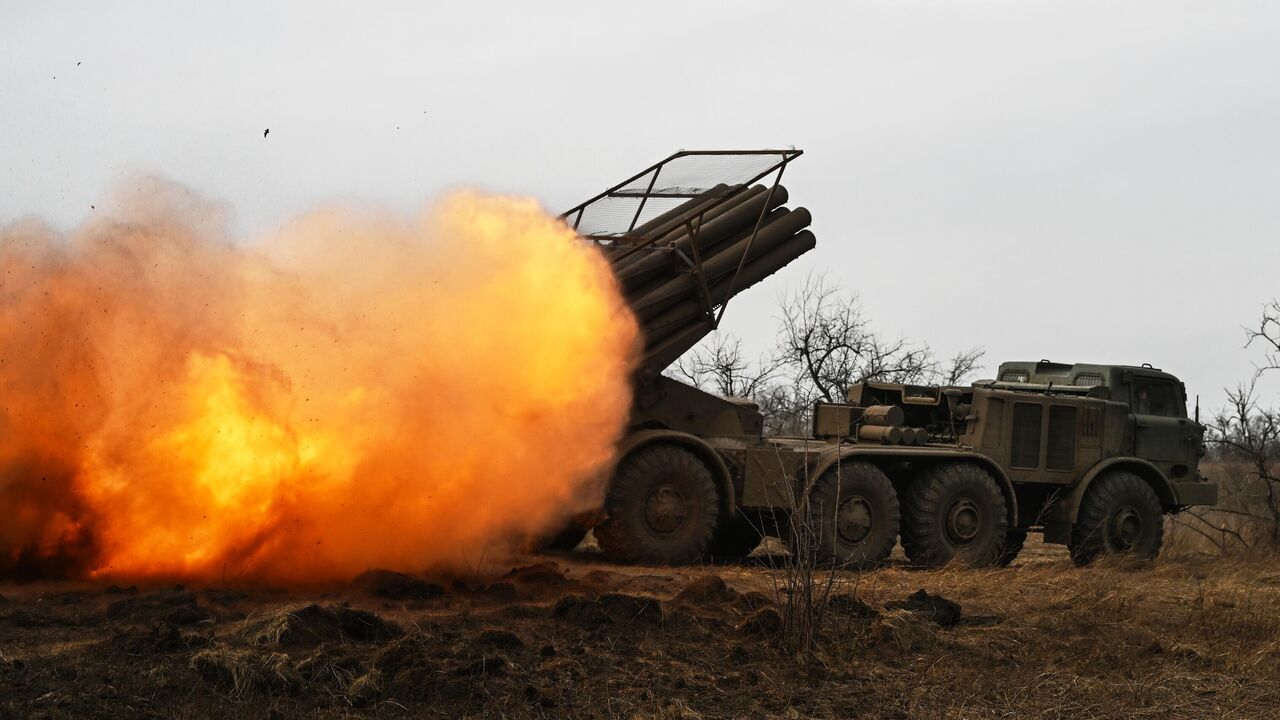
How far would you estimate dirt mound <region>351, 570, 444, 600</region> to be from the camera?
12469 millimetres

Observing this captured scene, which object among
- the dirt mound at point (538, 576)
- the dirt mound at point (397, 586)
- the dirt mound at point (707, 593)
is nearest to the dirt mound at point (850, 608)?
the dirt mound at point (707, 593)

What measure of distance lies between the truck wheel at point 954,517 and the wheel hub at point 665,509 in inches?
127

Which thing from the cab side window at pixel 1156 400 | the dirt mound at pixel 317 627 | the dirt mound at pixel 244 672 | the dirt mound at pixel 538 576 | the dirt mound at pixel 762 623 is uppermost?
the cab side window at pixel 1156 400

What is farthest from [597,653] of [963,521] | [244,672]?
[963,521]

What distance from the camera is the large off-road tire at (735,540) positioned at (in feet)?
60.0

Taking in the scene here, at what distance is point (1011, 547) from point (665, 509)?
18.3ft

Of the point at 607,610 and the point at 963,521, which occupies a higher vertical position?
the point at 963,521

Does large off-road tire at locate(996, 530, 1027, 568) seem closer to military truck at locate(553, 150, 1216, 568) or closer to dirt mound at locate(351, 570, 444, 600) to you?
military truck at locate(553, 150, 1216, 568)

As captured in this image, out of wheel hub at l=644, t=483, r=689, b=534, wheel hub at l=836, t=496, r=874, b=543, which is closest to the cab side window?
wheel hub at l=836, t=496, r=874, b=543

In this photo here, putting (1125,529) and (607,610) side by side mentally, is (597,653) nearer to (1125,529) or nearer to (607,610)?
→ (607,610)

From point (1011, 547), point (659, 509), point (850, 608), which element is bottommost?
point (850, 608)

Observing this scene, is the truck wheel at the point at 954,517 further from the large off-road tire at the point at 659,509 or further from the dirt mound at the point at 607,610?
the dirt mound at the point at 607,610

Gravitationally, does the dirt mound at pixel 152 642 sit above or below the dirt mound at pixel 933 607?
below

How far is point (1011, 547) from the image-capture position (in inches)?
762
